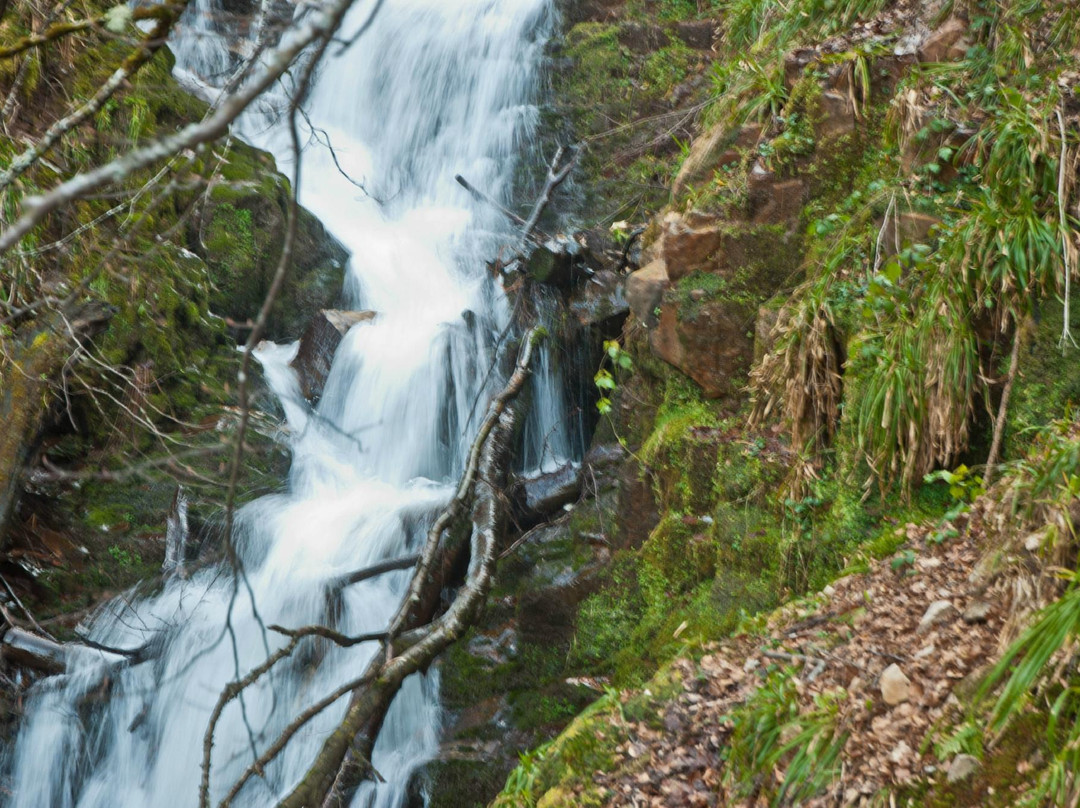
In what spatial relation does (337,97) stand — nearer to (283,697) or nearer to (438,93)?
(438,93)

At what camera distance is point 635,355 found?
655cm

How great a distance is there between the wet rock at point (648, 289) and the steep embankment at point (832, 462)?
3 centimetres

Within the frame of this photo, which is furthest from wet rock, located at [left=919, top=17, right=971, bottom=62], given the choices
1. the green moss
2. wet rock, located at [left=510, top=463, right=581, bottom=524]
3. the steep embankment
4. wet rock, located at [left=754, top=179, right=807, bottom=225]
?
wet rock, located at [left=510, top=463, right=581, bottom=524]

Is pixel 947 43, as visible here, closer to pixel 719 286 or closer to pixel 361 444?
pixel 719 286

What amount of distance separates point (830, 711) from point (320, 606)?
4362 mm

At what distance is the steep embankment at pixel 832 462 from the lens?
2.83 meters

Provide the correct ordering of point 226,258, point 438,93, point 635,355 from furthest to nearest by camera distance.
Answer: point 438,93 < point 226,258 < point 635,355

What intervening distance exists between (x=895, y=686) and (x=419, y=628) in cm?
320

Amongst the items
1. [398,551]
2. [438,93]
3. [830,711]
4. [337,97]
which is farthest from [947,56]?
[337,97]

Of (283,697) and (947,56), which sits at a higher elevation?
(947,56)

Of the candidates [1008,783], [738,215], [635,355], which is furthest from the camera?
Answer: [635,355]

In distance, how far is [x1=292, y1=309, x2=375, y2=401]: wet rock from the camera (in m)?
8.18

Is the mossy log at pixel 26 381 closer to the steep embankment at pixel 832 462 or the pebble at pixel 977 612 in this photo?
the steep embankment at pixel 832 462

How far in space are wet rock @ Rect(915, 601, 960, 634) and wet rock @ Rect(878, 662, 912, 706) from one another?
27 cm
